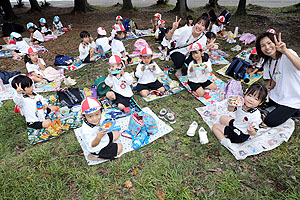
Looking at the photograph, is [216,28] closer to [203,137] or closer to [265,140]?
[265,140]

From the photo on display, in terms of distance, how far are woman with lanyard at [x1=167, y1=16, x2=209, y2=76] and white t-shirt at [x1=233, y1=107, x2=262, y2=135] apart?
3146 millimetres

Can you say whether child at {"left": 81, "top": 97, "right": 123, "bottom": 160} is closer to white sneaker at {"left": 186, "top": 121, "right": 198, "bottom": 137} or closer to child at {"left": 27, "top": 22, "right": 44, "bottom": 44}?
white sneaker at {"left": 186, "top": 121, "right": 198, "bottom": 137}

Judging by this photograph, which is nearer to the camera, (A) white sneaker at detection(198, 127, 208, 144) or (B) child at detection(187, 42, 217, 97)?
(A) white sneaker at detection(198, 127, 208, 144)

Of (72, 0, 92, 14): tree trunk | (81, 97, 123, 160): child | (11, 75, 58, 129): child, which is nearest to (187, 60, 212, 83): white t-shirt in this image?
(81, 97, 123, 160): child

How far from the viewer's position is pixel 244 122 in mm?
3650

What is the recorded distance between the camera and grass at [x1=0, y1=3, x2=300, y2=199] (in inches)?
129

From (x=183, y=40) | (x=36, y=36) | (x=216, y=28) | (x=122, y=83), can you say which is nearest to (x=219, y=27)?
(x=216, y=28)

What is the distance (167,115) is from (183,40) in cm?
311

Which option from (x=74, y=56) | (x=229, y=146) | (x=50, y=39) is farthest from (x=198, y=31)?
(x=50, y=39)

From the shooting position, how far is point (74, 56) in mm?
8422

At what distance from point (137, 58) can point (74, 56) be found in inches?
118

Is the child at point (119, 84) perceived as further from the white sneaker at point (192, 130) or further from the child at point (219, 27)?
the child at point (219, 27)

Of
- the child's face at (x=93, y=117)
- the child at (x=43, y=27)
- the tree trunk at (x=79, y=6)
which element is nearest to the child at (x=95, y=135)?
the child's face at (x=93, y=117)

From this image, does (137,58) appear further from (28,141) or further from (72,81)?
(28,141)
